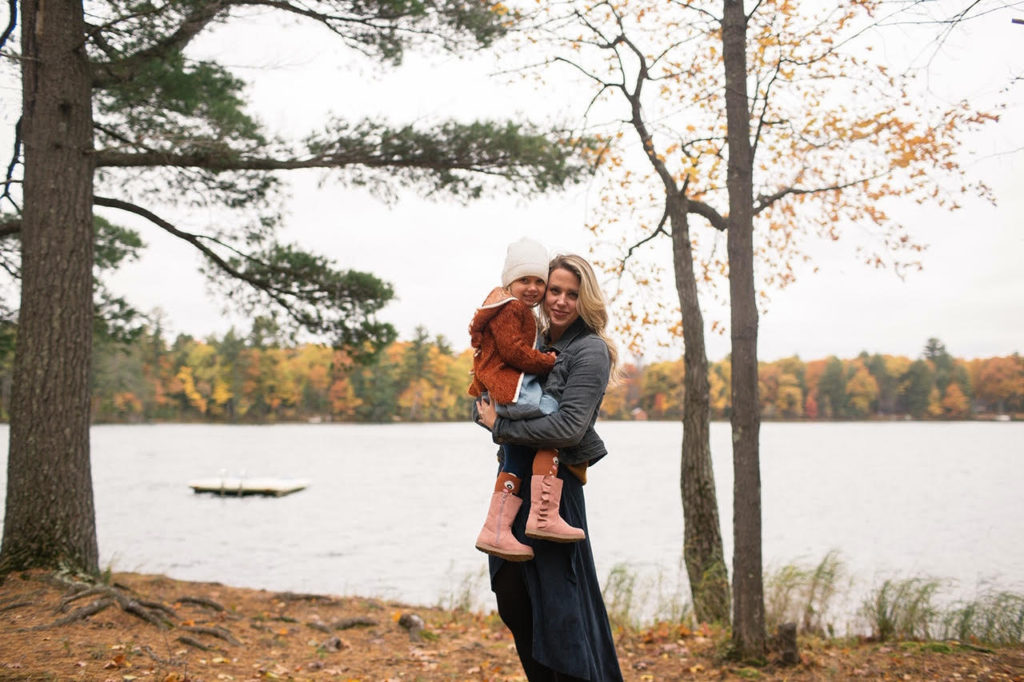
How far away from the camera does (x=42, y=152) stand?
620 cm

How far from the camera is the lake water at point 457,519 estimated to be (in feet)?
47.8

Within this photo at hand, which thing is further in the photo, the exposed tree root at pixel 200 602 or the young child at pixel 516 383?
the exposed tree root at pixel 200 602

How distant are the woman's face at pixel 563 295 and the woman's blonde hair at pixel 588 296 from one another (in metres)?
0.02

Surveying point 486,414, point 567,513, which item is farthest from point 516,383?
point 567,513

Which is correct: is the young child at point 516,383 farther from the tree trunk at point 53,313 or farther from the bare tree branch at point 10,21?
the bare tree branch at point 10,21

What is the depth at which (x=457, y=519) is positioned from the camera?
21688 mm

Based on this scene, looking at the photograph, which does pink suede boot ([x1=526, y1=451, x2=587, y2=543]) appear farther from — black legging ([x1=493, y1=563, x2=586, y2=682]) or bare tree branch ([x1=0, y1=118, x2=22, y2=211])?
bare tree branch ([x1=0, y1=118, x2=22, y2=211])

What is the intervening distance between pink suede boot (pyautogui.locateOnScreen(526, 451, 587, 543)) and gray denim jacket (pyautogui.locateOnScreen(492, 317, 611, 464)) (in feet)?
0.38

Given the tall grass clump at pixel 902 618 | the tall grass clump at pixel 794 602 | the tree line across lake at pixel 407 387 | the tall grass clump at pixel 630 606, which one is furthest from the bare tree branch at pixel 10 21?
the tree line across lake at pixel 407 387

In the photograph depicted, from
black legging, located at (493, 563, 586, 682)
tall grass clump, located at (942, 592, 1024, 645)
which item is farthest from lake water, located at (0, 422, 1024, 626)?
black legging, located at (493, 563, 586, 682)

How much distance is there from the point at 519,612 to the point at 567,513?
390 millimetres

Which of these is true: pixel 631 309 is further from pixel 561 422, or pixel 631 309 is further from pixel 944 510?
pixel 944 510

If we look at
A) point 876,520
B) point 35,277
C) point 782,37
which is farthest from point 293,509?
point 782,37

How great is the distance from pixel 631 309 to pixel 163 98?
5.64 m
